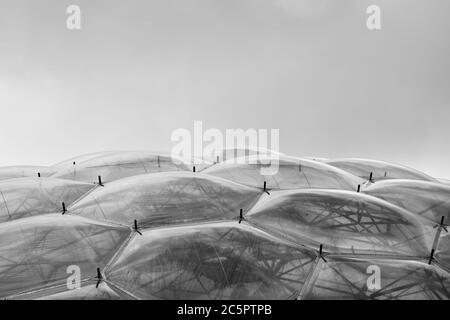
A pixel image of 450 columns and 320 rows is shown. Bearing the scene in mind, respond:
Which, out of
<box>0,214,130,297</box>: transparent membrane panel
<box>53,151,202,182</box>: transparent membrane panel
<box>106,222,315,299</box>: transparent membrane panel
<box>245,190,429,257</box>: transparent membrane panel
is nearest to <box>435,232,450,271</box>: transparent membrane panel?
<box>245,190,429,257</box>: transparent membrane panel

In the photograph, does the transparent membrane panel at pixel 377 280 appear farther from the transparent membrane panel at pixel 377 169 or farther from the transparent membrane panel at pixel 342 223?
the transparent membrane panel at pixel 377 169

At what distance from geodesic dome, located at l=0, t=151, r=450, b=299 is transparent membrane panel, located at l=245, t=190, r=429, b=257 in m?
0.02

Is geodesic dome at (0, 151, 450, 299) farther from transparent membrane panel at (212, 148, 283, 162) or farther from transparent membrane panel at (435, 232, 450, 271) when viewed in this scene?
transparent membrane panel at (212, 148, 283, 162)

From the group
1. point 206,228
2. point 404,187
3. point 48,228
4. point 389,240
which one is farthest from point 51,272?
point 404,187

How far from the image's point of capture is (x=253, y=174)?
8.05 metres

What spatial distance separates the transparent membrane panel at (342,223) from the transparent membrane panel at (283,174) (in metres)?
1.11

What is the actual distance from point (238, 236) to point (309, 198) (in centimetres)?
155

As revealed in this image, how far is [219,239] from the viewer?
518 cm

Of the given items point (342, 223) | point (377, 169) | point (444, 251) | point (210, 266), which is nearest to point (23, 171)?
point (210, 266)

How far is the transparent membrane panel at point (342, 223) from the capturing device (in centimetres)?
540

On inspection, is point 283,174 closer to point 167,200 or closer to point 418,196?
point 418,196

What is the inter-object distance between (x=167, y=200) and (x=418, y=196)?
12.8ft

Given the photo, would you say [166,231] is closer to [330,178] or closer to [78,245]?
[78,245]
